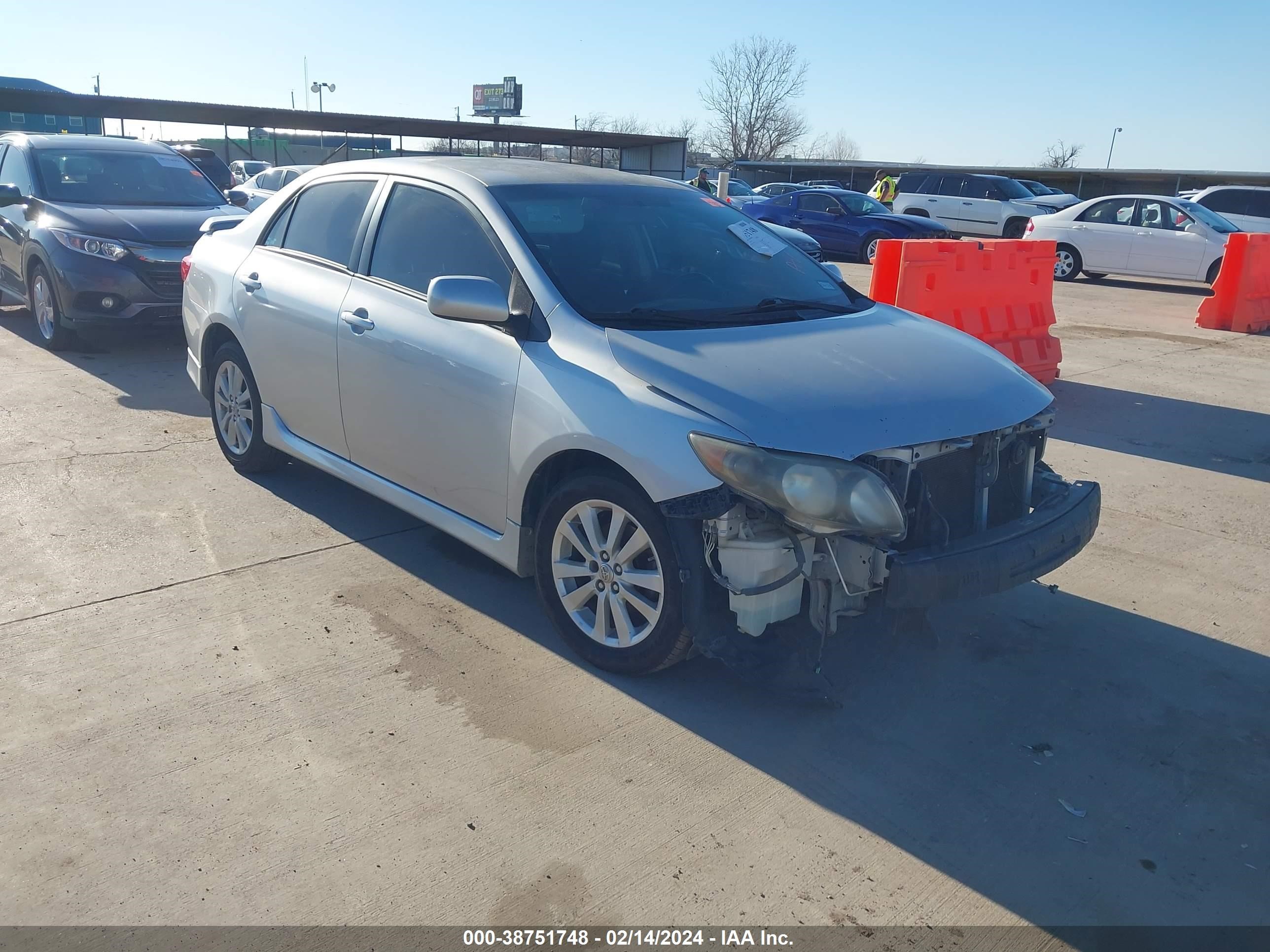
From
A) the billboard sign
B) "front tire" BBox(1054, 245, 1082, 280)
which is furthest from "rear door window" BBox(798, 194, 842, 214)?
the billboard sign

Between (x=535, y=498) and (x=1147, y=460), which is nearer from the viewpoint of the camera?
(x=535, y=498)

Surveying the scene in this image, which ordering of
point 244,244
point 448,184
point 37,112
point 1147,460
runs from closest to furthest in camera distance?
1. point 448,184
2. point 244,244
3. point 1147,460
4. point 37,112

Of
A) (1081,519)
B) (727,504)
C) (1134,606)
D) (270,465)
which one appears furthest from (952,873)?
(270,465)

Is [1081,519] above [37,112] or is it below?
below

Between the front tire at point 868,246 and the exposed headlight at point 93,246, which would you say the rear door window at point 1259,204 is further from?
the exposed headlight at point 93,246

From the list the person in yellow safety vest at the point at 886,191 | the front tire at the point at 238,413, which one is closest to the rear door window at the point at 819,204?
the person in yellow safety vest at the point at 886,191

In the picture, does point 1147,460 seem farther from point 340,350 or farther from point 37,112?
point 37,112

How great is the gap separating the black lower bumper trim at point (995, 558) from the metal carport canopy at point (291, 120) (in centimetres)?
2496

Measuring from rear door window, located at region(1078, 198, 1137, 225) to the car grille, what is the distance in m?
15.0

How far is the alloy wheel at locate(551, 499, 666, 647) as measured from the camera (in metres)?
3.49

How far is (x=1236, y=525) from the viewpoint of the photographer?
219 inches

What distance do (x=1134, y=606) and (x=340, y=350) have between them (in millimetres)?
3707

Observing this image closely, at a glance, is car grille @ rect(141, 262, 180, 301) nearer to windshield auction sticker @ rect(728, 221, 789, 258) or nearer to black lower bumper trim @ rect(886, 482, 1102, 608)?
windshield auction sticker @ rect(728, 221, 789, 258)

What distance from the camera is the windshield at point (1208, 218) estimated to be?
53.4ft
